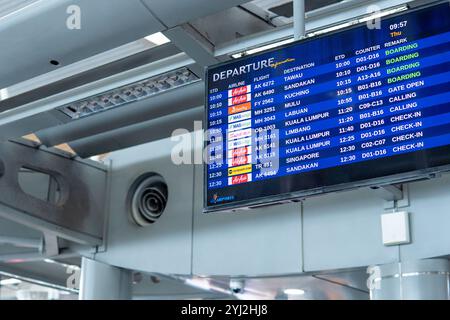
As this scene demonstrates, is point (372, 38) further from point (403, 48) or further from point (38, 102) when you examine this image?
point (38, 102)

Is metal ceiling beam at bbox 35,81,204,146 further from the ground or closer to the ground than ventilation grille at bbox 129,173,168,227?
further from the ground

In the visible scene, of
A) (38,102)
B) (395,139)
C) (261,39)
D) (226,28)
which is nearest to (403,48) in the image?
(395,139)

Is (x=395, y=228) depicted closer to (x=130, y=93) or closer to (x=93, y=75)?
(x=130, y=93)

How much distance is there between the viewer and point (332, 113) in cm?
302

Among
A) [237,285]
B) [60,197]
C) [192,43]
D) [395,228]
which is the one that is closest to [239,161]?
[192,43]

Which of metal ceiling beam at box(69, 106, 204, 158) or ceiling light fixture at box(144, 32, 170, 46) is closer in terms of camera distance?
ceiling light fixture at box(144, 32, 170, 46)

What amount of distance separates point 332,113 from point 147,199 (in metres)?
2.79

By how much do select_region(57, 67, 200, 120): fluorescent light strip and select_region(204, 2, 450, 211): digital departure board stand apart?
78 centimetres

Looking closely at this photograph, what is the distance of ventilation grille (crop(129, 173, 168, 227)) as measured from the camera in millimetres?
5484

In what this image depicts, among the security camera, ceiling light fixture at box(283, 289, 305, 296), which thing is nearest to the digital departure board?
the security camera

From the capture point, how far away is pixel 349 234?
4.38m

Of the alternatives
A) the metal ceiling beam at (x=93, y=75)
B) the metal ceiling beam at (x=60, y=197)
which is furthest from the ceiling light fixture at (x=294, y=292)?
the metal ceiling beam at (x=93, y=75)

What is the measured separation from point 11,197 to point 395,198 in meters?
2.50

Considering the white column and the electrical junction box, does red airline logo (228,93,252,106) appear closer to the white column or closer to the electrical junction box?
the electrical junction box
